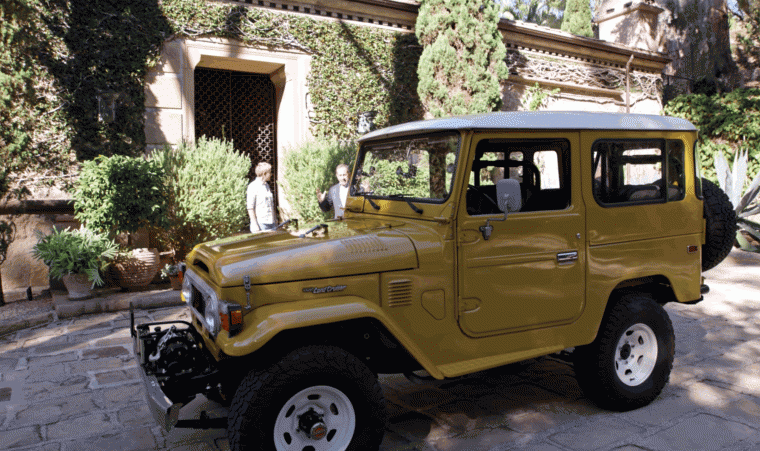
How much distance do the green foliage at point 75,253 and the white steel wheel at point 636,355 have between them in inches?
239

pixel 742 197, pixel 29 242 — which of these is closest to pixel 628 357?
pixel 29 242

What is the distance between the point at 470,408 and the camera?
4.25 metres

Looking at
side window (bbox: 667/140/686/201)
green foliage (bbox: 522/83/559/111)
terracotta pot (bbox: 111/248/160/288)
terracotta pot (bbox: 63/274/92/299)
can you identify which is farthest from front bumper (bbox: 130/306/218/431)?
green foliage (bbox: 522/83/559/111)

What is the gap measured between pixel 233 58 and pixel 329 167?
2547 mm

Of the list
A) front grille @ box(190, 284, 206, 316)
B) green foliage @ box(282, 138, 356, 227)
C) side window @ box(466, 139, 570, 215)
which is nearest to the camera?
front grille @ box(190, 284, 206, 316)

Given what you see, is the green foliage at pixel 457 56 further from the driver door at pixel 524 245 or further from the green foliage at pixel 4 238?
the green foliage at pixel 4 238

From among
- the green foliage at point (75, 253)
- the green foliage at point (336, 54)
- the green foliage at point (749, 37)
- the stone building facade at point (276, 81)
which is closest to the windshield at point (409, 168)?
the green foliage at point (75, 253)

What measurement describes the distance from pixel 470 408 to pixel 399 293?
1406mm

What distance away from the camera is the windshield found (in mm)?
Result: 3688

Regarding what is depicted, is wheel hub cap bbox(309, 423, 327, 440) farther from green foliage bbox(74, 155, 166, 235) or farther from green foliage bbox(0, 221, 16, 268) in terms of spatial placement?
green foliage bbox(0, 221, 16, 268)

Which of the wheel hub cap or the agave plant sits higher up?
the agave plant

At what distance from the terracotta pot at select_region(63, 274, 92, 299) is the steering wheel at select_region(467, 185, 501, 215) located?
18.6 ft

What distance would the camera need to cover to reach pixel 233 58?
32.8ft

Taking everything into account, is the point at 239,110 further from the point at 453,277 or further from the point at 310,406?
the point at 310,406
